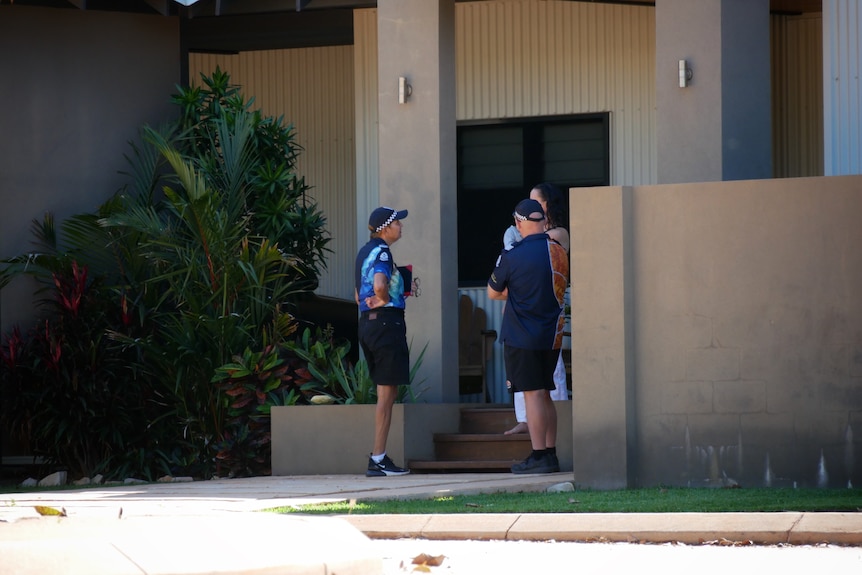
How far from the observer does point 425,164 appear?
36.0 ft

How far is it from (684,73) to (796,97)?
126 inches

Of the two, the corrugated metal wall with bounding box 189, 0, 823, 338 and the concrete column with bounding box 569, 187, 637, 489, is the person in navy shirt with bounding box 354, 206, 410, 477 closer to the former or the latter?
the concrete column with bounding box 569, 187, 637, 489

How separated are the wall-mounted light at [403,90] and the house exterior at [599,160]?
0.12ft

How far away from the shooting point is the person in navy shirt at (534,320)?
8.52 m

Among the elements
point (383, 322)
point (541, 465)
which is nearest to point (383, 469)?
point (383, 322)

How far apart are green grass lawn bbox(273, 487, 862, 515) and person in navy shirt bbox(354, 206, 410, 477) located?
1.94 m

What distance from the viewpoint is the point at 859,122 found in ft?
30.1

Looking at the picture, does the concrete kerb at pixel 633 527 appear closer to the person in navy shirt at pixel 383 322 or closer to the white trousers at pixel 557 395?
the person in navy shirt at pixel 383 322

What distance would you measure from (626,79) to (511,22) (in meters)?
1.29

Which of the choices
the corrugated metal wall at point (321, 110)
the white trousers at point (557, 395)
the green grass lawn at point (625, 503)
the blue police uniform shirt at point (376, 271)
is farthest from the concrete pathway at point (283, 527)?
the corrugated metal wall at point (321, 110)

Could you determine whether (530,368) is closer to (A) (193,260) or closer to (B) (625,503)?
(B) (625,503)

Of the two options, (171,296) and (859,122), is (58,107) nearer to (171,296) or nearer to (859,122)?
(171,296)

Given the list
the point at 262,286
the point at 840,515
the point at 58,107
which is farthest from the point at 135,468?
the point at 840,515

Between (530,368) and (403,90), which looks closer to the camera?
(530,368)
